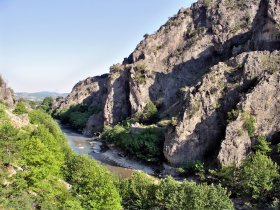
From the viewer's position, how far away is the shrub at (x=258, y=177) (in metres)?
61.4

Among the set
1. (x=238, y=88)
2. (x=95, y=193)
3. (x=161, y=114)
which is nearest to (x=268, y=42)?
(x=238, y=88)

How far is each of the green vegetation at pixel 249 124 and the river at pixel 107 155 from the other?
2396cm

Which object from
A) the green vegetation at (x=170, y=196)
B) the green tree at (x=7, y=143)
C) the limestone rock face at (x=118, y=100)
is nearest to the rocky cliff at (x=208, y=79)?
the limestone rock face at (x=118, y=100)

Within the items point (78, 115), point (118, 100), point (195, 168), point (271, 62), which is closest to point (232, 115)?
point (195, 168)

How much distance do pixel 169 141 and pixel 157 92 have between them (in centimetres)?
5313

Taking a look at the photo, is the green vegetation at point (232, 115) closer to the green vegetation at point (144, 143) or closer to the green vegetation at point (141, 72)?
A: the green vegetation at point (144, 143)

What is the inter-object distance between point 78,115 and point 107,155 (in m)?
68.7

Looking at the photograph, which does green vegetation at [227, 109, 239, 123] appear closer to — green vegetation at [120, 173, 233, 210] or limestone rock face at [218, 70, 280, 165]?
limestone rock face at [218, 70, 280, 165]

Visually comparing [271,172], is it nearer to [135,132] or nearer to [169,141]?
[169,141]

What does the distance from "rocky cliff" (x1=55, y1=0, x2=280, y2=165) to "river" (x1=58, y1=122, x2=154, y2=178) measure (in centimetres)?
957

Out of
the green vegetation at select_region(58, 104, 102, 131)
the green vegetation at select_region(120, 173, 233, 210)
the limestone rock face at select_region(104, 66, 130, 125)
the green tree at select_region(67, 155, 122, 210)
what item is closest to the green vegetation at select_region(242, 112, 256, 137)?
the green vegetation at select_region(120, 173, 233, 210)

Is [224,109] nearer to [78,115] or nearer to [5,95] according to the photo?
[5,95]

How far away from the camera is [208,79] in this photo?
95.0 metres

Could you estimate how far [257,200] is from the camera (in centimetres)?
6325
